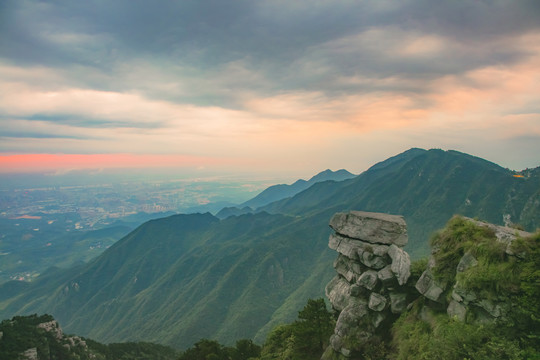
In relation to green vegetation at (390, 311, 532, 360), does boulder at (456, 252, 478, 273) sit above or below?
above

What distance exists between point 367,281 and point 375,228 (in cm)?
540

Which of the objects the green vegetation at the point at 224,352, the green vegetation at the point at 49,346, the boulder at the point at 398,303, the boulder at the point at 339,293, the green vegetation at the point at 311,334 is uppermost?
the boulder at the point at 398,303

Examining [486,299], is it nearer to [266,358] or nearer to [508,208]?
[266,358]

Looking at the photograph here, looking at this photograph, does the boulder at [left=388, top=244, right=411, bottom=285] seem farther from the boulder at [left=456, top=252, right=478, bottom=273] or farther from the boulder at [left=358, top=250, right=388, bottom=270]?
the boulder at [left=456, top=252, right=478, bottom=273]

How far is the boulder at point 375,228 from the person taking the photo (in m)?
26.8

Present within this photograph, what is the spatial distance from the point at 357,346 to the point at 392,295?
5042 mm

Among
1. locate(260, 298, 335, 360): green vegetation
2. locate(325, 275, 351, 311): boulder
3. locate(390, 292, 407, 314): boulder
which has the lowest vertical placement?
locate(260, 298, 335, 360): green vegetation

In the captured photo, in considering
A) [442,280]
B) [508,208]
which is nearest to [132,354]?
[442,280]

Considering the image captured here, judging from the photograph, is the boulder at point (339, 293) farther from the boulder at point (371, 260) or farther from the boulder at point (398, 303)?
the boulder at point (398, 303)

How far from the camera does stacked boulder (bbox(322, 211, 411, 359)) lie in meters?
23.3

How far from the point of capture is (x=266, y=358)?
3362 cm

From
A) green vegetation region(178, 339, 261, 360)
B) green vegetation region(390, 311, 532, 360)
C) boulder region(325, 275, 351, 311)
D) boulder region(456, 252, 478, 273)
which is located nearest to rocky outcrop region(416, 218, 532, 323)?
boulder region(456, 252, 478, 273)

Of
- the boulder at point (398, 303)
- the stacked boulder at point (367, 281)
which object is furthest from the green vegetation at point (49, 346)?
the boulder at point (398, 303)

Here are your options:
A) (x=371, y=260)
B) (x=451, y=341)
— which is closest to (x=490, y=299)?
(x=451, y=341)
